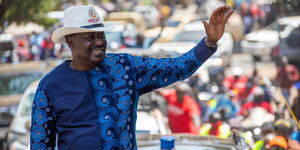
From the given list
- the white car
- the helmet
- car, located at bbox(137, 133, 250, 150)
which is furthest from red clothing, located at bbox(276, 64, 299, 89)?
car, located at bbox(137, 133, 250, 150)

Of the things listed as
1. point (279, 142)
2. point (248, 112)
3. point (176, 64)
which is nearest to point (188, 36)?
point (248, 112)

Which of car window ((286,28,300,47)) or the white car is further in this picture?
the white car

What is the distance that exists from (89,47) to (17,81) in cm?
1074

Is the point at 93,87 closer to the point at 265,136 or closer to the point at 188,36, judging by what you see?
the point at 265,136

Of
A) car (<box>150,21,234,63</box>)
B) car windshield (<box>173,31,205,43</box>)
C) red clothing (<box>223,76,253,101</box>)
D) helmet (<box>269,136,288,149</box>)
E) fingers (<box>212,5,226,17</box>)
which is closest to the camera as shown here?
fingers (<box>212,5,226,17</box>)

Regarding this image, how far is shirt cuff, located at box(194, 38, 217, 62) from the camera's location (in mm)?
4477

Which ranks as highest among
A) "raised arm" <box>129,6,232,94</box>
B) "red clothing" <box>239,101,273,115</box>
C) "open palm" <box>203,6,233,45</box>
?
"open palm" <box>203,6,233,45</box>

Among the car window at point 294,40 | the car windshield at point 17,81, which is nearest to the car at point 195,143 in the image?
the car windshield at point 17,81

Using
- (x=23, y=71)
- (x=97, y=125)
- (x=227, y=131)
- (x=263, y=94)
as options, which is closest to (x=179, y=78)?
(x=97, y=125)

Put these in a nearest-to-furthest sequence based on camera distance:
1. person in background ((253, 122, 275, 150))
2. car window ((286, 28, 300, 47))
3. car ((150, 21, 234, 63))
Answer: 1. person in background ((253, 122, 275, 150))
2. car window ((286, 28, 300, 47))
3. car ((150, 21, 234, 63))

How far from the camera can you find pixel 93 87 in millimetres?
4480

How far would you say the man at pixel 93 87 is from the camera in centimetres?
441

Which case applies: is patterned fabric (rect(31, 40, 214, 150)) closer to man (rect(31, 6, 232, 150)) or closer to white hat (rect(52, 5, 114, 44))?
man (rect(31, 6, 232, 150))

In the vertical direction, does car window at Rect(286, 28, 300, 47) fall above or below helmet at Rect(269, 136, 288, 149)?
above
